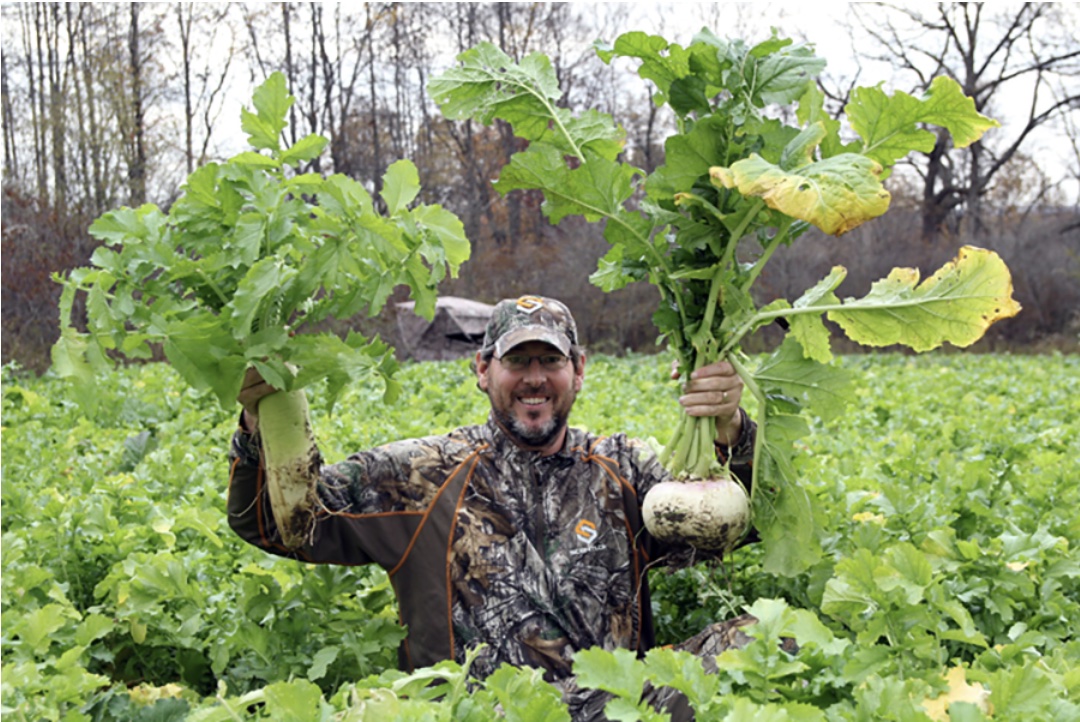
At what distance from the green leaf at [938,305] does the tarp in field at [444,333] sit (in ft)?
64.5

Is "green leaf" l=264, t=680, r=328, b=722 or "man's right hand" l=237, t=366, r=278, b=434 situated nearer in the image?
"green leaf" l=264, t=680, r=328, b=722

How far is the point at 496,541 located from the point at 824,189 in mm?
1761

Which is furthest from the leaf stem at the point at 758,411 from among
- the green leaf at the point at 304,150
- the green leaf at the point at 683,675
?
the green leaf at the point at 683,675

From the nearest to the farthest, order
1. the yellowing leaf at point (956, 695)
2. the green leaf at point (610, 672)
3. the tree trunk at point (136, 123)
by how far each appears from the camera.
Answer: the green leaf at point (610, 672), the yellowing leaf at point (956, 695), the tree trunk at point (136, 123)

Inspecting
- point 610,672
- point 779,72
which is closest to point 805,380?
point 779,72

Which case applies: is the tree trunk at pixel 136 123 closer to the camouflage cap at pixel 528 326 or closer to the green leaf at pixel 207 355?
the camouflage cap at pixel 528 326

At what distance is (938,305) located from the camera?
316 centimetres

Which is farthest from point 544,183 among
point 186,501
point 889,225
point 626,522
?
point 889,225

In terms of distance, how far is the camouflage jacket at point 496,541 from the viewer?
369 centimetres

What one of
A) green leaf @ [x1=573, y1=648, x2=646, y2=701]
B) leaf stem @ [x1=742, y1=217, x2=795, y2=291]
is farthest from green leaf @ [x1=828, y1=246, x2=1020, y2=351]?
green leaf @ [x1=573, y1=648, x2=646, y2=701]

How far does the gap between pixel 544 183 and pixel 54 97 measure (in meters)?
23.2

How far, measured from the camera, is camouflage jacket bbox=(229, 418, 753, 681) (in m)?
3.69

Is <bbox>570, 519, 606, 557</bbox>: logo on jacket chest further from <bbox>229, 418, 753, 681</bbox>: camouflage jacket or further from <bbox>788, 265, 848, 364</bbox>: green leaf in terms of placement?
<bbox>788, 265, 848, 364</bbox>: green leaf

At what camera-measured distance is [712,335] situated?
3.46 m
